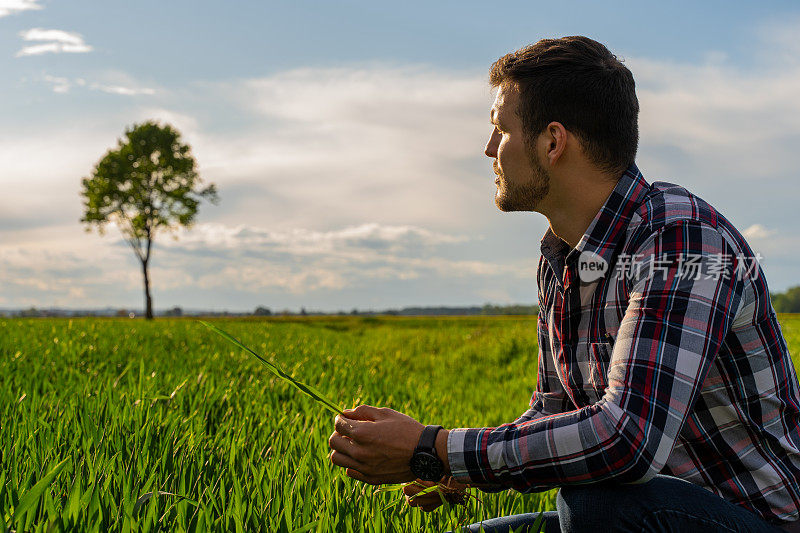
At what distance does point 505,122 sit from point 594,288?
71 centimetres

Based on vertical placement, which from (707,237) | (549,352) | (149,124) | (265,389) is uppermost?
(149,124)

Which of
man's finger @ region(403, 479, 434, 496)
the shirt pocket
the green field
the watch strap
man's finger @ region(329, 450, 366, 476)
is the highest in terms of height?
the shirt pocket

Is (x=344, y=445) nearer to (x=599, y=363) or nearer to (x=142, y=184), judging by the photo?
(x=599, y=363)

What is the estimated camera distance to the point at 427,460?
176cm

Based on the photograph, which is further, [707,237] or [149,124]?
[149,124]

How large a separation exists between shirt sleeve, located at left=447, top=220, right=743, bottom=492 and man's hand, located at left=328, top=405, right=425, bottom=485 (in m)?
0.14

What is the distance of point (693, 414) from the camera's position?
6.47ft

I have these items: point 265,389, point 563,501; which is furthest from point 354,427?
point 265,389

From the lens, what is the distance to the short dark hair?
2158 millimetres

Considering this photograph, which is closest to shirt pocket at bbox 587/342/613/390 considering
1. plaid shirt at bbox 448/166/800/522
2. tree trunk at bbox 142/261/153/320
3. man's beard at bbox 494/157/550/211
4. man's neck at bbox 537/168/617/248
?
plaid shirt at bbox 448/166/800/522

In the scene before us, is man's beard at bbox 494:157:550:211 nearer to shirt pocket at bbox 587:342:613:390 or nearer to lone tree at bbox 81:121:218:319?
shirt pocket at bbox 587:342:613:390

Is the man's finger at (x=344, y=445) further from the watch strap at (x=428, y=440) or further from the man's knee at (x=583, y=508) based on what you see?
the man's knee at (x=583, y=508)

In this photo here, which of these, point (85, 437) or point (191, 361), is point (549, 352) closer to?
point (85, 437)

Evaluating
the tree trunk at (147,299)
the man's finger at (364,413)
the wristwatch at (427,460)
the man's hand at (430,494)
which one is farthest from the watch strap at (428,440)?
the tree trunk at (147,299)
